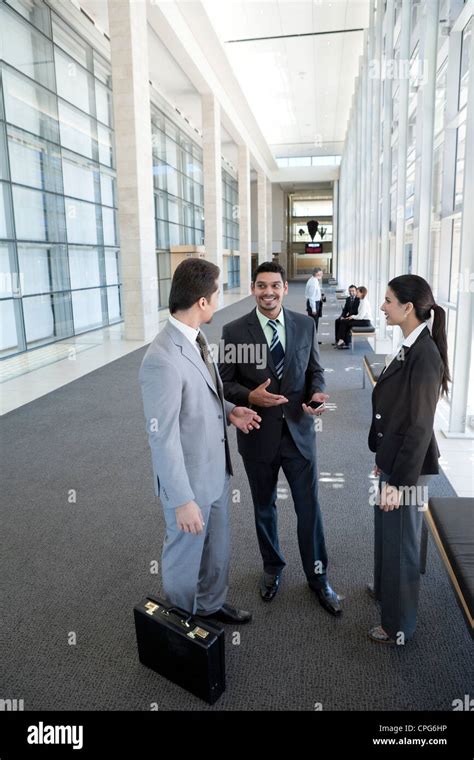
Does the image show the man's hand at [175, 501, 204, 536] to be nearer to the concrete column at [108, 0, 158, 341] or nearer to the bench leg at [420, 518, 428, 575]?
the bench leg at [420, 518, 428, 575]

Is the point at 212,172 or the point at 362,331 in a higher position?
the point at 212,172

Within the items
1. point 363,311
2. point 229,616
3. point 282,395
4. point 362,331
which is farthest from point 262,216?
point 229,616

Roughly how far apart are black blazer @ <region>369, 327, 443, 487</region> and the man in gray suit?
2.16ft

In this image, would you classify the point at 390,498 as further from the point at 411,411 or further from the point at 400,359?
the point at 400,359

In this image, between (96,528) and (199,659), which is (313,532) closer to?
(199,659)

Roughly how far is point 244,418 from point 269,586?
1.11m

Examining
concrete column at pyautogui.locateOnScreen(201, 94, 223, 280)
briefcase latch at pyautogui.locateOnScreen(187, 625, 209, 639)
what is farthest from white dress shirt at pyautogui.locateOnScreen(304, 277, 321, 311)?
briefcase latch at pyautogui.locateOnScreen(187, 625, 209, 639)

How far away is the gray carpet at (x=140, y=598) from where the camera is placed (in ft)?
8.08

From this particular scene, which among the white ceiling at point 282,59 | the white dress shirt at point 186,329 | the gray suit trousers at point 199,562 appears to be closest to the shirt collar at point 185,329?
the white dress shirt at point 186,329

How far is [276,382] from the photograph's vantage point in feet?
9.83

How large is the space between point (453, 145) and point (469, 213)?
78.9 inches

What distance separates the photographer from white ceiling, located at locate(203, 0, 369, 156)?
52.2ft

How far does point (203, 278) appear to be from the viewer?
234 cm
